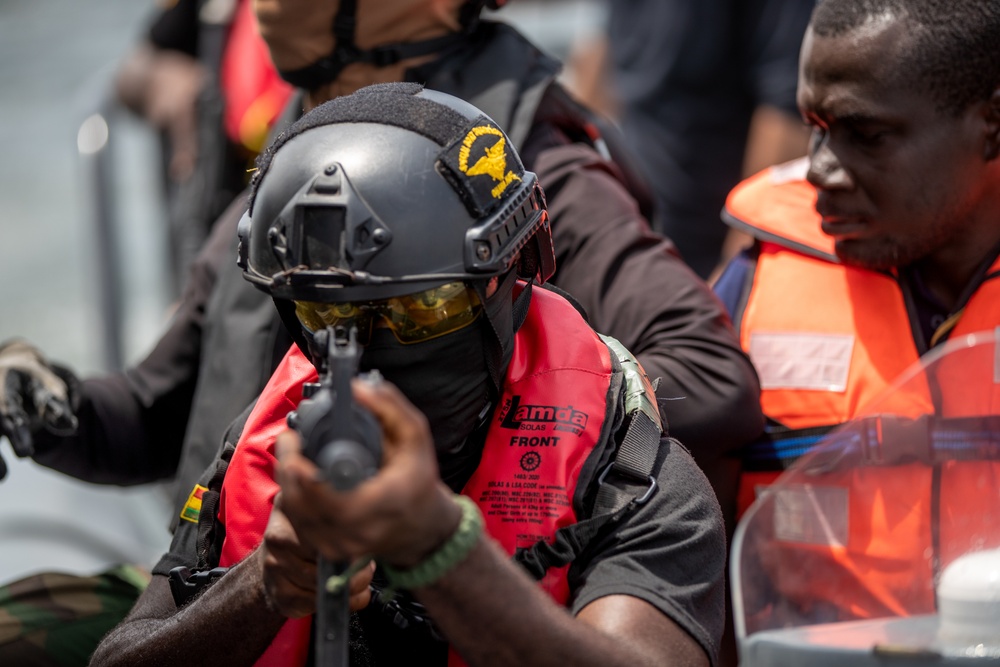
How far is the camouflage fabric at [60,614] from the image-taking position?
2752mm

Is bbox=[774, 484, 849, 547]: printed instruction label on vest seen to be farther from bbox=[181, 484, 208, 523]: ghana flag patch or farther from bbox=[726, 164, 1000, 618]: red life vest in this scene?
bbox=[181, 484, 208, 523]: ghana flag patch

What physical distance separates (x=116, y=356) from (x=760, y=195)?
10.2 ft

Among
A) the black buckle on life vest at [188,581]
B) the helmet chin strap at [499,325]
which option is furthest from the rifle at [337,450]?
the black buckle on life vest at [188,581]

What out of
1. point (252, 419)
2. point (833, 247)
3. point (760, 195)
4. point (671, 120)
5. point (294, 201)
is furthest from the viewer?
point (671, 120)

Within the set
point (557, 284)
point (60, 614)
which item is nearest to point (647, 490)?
point (557, 284)

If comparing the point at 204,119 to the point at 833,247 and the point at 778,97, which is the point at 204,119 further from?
the point at 833,247

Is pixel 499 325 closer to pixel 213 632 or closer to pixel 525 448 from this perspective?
pixel 525 448

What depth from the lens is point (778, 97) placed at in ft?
Result: 17.6

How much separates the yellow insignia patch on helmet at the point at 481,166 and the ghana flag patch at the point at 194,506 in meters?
0.71

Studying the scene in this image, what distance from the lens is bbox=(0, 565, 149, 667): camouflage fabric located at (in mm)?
2752

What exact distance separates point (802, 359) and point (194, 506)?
51.8 inches

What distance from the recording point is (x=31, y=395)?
287 cm

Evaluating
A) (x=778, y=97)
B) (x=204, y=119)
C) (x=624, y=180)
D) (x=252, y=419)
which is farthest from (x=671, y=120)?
(x=252, y=419)

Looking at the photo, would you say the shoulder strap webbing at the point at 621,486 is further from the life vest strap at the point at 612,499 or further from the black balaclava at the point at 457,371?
the black balaclava at the point at 457,371
